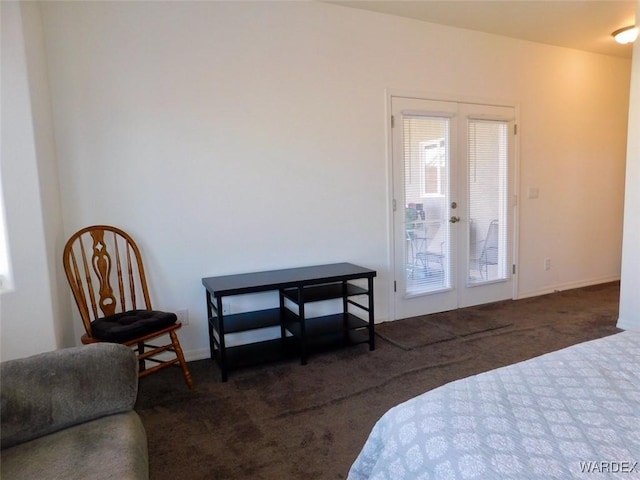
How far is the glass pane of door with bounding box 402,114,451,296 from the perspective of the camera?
11.7ft

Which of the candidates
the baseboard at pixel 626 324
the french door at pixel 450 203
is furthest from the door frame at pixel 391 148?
the baseboard at pixel 626 324

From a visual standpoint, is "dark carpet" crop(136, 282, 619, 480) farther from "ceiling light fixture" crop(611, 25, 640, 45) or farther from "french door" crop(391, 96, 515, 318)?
"ceiling light fixture" crop(611, 25, 640, 45)

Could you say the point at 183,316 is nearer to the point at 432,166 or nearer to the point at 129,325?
the point at 129,325

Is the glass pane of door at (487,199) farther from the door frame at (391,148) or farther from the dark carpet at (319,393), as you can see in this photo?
the dark carpet at (319,393)

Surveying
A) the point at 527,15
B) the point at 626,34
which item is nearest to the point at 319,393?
the point at 527,15

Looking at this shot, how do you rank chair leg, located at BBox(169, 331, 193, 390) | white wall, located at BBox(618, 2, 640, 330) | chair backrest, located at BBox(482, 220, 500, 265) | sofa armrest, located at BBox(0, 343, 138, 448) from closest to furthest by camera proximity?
sofa armrest, located at BBox(0, 343, 138, 448), chair leg, located at BBox(169, 331, 193, 390), white wall, located at BBox(618, 2, 640, 330), chair backrest, located at BBox(482, 220, 500, 265)

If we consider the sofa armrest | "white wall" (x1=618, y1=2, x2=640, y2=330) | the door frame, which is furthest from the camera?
the door frame

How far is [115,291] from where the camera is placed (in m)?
2.68

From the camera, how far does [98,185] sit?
102 inches

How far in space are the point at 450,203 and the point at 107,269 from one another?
2.87m

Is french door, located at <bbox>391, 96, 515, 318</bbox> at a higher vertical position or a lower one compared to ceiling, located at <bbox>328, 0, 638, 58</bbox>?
lower

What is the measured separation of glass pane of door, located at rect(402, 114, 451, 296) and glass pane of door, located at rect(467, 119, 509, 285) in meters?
0.31

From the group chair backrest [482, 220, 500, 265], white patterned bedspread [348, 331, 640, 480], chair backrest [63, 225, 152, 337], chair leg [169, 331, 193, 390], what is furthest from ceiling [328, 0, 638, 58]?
white patterned bedspread [348, 331, 640, 480]

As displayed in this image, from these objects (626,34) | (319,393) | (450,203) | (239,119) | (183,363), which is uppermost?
(626,34)
